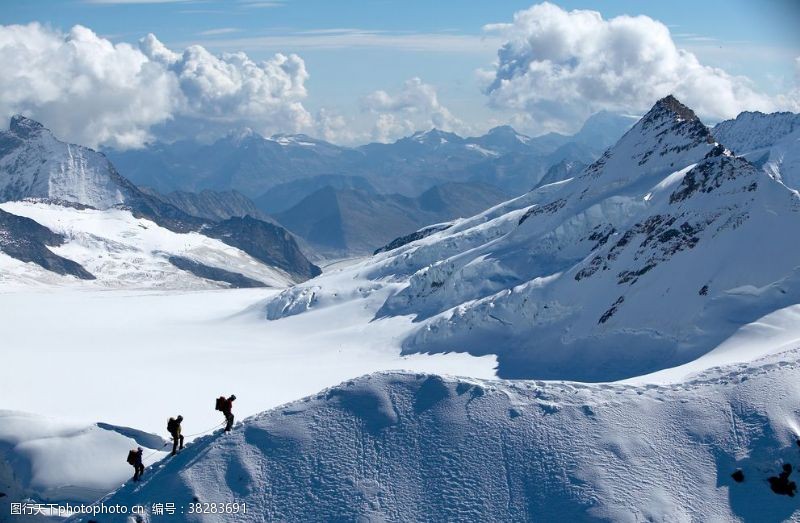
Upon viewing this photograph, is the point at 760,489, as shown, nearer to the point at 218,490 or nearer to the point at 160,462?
the point at 218,490

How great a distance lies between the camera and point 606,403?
137 ft

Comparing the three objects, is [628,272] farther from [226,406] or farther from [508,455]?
[226,406]

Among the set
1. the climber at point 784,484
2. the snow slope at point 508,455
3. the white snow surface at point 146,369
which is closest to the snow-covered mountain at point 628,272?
the white snow surface at point 146,369

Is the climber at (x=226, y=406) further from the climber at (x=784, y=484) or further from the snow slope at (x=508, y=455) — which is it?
the climber at (x=784, y=484)

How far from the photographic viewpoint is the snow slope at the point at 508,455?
3659 cm

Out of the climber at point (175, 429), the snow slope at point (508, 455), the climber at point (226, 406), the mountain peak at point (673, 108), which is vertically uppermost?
the mountain peak at point (673, 108)

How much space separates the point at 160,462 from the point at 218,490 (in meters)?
4.70

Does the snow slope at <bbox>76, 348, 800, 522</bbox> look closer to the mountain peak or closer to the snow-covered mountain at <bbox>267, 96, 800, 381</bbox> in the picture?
the snow-covered mountain at <bbox>267, 96, 800, 381</bbox>

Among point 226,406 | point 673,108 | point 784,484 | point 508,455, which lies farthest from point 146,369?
point 673,108

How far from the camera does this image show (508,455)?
3938 centimetres

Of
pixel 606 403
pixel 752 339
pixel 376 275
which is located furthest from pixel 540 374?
pixel 376 275

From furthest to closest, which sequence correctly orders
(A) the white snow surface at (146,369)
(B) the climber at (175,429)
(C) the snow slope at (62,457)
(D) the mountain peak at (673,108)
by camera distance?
(D) the mountain peak at (673,108) < (A) the white snow surface at (146,369) < (C) the snow slope at (62,457) < (B) the climber at (175,429)

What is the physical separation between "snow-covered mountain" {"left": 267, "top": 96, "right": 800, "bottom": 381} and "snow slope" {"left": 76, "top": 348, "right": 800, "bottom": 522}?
25.0m

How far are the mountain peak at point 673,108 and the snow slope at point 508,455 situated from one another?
7376 centimetres
